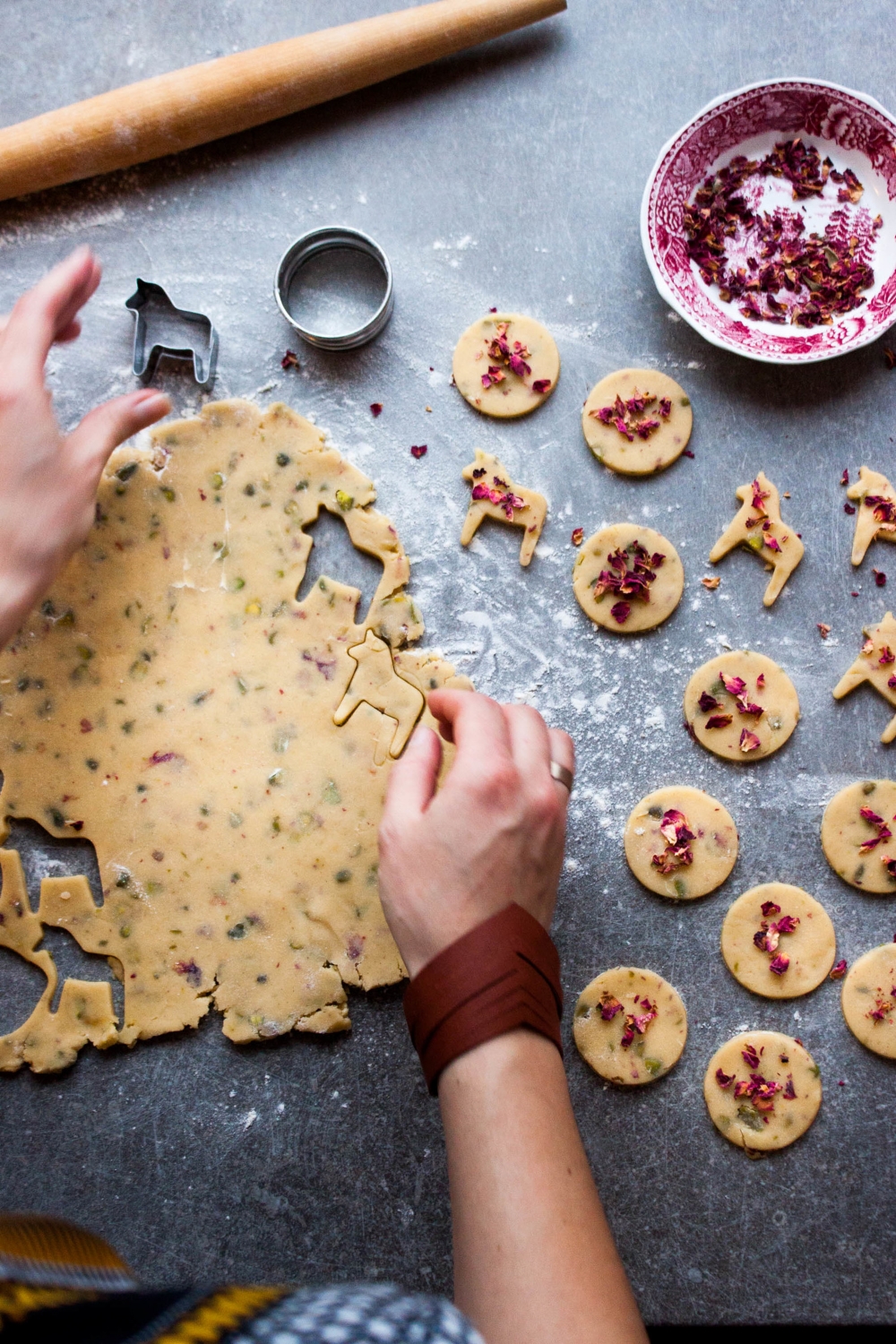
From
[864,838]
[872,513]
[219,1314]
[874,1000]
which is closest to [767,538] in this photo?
[872,513]

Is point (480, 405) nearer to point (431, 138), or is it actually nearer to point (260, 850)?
point (431, 138)

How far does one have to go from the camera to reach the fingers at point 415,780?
1321 mm

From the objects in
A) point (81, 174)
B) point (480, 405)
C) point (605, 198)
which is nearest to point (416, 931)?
point (480, 405)

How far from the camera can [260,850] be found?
68.5 inches

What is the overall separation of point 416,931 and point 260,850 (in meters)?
0.56

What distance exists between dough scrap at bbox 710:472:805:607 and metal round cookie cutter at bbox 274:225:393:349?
81cm

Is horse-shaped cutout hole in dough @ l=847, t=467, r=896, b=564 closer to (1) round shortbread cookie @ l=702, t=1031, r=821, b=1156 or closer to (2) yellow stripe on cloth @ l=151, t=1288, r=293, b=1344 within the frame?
(1) round shortbread cookie @ l=702, t=1031, r=821, b=1156

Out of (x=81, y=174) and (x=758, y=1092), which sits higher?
(x=81, y=174)

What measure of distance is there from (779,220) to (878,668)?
3.04 ft

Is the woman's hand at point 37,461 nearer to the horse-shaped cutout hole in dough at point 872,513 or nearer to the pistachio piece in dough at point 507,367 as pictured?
the pistachio piece in dough at point 507,367

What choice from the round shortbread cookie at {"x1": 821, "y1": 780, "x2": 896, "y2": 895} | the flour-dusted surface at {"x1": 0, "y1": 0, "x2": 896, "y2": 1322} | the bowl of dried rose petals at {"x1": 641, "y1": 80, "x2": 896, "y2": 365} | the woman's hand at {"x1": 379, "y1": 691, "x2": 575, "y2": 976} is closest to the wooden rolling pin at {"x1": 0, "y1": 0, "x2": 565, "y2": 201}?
the flour-dusted surface at {"x1": 0, "y1": 0, "x2": 896, "y2": 1322}

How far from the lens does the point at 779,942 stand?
1.74 m

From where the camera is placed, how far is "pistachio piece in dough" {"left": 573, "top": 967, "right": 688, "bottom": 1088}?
5.64 ft

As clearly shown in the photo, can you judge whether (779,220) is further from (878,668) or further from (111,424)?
(111,424)
